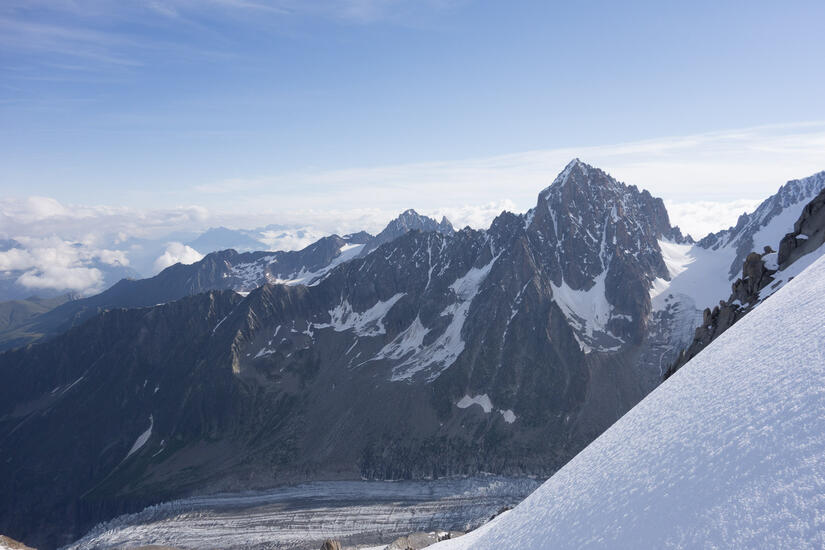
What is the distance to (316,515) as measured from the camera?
125812 mm

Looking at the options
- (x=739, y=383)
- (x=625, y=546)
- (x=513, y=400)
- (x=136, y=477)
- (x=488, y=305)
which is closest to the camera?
(x=625, y=546)

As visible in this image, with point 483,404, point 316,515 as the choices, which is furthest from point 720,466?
point 483,404

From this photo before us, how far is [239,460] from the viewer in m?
160

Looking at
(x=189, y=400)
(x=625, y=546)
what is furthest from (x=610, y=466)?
(x=189, y=400)

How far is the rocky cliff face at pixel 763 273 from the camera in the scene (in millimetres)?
39719

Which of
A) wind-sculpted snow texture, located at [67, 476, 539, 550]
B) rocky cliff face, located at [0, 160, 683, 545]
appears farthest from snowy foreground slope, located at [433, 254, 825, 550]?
rocky cliff face, located at [0, 160, 683, 545]

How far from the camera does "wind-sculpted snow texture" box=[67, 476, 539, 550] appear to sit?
4614 inches

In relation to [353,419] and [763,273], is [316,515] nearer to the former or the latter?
[353,419]

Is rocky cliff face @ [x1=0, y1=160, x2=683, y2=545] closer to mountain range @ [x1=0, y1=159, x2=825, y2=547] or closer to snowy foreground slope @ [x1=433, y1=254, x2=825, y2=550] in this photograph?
mountain range @ [x1=0, y1=159, x2=825, y2=547]

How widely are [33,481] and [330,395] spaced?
127 meters

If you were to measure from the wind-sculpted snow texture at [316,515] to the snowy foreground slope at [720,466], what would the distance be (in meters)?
121

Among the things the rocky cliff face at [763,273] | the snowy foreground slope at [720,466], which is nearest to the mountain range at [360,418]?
the rocky cliff face at [763,273]

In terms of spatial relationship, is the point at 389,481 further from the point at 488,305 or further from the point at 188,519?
the point at 488,305

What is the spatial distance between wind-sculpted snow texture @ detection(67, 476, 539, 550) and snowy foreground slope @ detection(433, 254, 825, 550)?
121m
